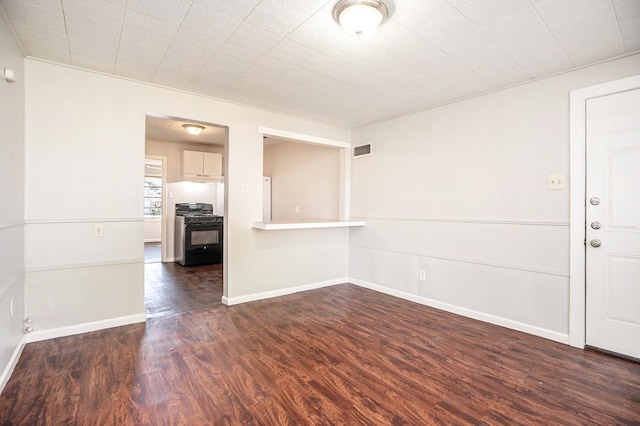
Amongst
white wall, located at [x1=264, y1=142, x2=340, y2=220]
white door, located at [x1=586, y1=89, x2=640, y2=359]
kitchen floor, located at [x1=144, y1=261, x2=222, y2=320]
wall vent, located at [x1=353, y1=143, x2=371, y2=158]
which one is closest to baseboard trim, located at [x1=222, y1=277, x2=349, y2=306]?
kitchen floor, located at [x1=144, y1=261, x2=222, y2=320]

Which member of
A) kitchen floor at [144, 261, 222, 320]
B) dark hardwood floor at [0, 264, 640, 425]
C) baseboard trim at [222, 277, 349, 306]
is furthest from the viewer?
baseboard trim at [222, 277, 349, 306]

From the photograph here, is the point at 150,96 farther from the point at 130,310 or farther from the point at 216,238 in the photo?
the point at 216,238

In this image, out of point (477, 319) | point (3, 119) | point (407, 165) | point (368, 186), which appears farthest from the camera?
point (368, 186)

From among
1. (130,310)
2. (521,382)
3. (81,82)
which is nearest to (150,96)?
(81,82)

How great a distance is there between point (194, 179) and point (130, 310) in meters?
3.58

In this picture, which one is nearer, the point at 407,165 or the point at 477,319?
the point at 477,319

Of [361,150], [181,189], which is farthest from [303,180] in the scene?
[181,189]

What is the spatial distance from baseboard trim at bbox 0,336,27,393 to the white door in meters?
4.24

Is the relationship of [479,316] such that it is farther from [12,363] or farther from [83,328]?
[12,363]

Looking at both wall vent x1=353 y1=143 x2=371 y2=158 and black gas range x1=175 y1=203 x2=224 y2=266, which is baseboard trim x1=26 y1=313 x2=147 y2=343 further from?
wall vent x1=353 y1=143 x2=371 y2=158

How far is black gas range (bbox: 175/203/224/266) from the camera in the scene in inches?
233

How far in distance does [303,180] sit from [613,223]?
4172 mm

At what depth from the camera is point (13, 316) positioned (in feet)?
7.34

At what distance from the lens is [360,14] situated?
1.84 m
